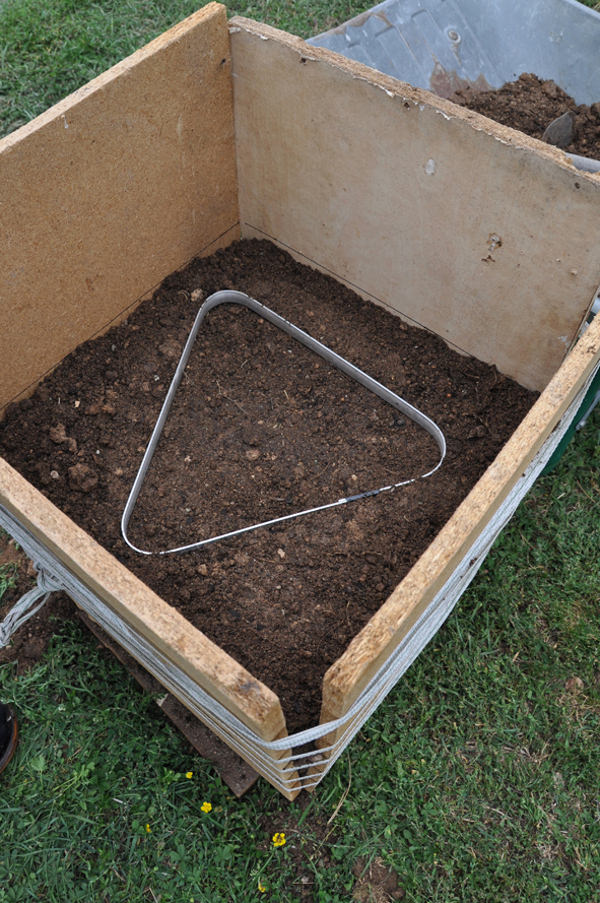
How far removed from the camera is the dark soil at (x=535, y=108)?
303 centimetres

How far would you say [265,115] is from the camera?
7.91 ft

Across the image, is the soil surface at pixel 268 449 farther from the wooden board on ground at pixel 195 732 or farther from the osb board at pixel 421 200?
the wooden board on ground at pixel 195 732

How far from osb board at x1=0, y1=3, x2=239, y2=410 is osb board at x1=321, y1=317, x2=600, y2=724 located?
1.41 m

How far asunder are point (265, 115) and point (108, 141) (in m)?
0.56

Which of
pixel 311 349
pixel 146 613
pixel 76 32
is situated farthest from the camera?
pixel 76 32

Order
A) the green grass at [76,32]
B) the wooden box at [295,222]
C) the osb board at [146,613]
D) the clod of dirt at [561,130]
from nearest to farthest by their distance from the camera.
→ the osb board at [146,613]
the wooden box at [295,222]
the clod of dirt at [561,130]
the green grass at [76,32]

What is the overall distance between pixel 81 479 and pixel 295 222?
119cm

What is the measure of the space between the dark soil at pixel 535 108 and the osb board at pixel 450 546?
5.44 feet

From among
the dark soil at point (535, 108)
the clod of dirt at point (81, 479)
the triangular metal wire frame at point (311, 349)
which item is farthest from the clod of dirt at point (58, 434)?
the dark soil at point (535, 108)

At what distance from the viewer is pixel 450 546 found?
1.44 meters

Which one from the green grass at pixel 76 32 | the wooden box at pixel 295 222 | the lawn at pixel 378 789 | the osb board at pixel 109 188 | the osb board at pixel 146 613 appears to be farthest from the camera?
the green grass at pixel 76 32

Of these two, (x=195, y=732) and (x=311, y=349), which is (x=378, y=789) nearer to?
(x=195, y=732)

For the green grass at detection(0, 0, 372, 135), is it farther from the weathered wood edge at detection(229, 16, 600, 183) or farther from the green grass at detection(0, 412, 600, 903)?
the green grass at detection(0, 412, 600, 903)

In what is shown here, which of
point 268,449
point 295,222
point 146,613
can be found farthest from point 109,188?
point 146,613
